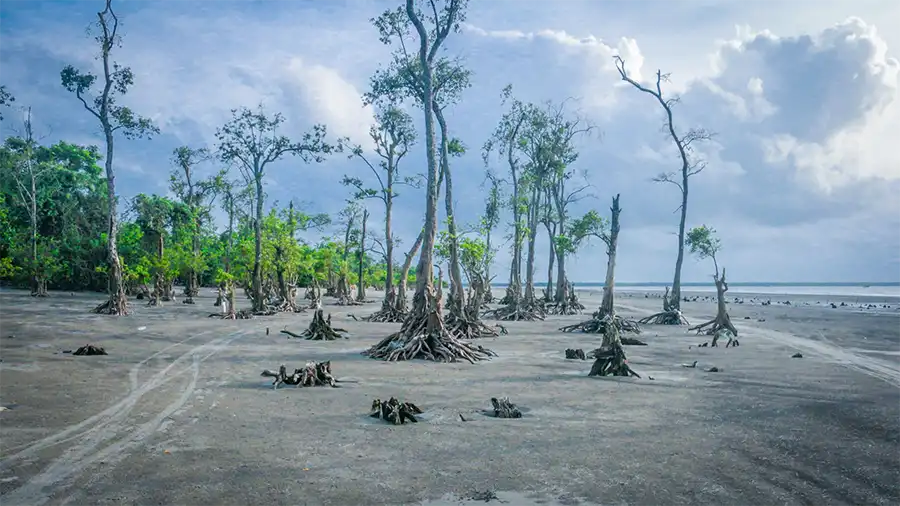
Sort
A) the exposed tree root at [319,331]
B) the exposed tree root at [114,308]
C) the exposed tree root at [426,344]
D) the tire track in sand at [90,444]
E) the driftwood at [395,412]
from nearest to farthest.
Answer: the tire track in sand at [90,444], the driftwood at [395,412], the exposed tree root at [426,344], the exposed tree root at [319,331], the exposed tree root at [114,308]

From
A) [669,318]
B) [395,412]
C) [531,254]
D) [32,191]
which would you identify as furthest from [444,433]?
[32,191]

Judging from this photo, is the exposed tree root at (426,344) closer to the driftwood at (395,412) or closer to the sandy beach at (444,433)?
the sandy beach at (444,433)

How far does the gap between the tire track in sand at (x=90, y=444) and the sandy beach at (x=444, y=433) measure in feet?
0.11

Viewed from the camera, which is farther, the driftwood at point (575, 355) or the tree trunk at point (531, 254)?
the tree trunk at point (531, 254)

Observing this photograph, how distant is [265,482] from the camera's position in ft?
22.0

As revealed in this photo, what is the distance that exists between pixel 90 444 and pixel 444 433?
15.3ft

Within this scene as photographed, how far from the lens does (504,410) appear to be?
10.1m

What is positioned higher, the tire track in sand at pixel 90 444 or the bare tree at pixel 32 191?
the bare tree at pixel 32 191

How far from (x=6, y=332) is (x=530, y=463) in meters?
20.9

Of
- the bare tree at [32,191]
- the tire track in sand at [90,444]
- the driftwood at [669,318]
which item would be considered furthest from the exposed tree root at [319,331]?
the bare tree at [32,191]

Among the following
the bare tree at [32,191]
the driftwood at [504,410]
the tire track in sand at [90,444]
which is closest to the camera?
the tire track in sand at [90,444]

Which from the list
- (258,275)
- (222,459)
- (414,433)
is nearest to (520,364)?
(414,433)

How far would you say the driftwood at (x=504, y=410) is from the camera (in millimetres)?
10047

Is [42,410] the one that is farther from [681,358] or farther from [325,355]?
[681,358]
